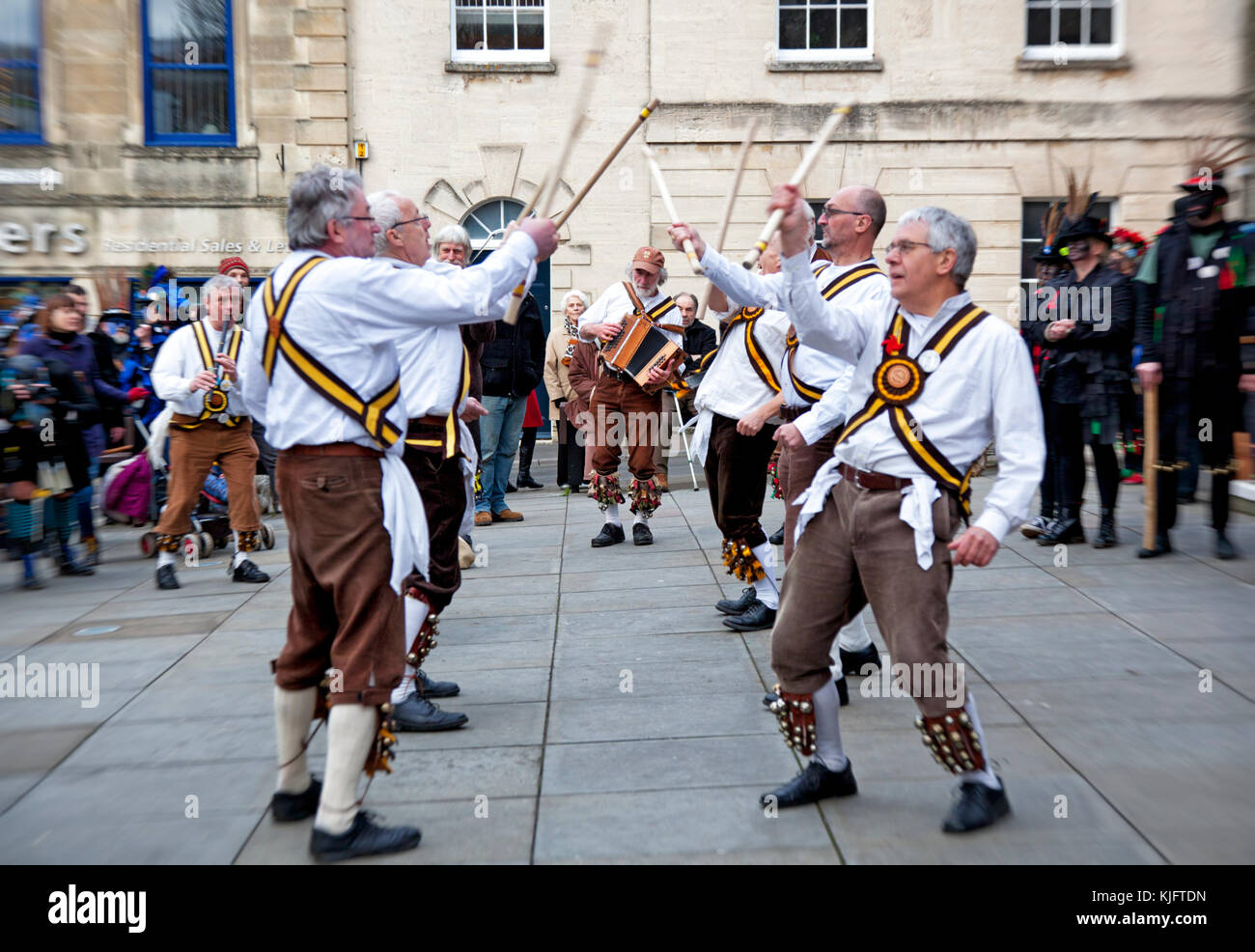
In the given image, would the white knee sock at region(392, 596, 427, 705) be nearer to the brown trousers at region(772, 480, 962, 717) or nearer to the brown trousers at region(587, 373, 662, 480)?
the brown trousers at region(772, 480, 962, 717)

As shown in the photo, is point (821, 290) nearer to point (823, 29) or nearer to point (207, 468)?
point (207, 468)

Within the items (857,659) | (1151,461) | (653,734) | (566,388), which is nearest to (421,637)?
(653,734)

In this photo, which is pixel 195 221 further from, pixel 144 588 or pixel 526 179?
pixel 144 588

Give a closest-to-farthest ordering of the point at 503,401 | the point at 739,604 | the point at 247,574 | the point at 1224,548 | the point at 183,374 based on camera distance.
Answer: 1. the point at 739,604
2. the point at 1224,548
3. the point at 183,374
4. the point at 247,574
5. the point at 503,401

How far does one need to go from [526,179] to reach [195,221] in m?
3.94

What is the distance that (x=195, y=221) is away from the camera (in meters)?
Answer: 14.7

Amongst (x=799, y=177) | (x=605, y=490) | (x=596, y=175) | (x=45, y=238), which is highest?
(x=45, y=238)

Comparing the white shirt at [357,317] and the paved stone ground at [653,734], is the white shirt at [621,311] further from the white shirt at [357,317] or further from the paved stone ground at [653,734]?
the white shirt at [357,317]

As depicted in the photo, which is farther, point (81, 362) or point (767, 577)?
point (81, 362)

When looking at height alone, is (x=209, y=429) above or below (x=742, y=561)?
above

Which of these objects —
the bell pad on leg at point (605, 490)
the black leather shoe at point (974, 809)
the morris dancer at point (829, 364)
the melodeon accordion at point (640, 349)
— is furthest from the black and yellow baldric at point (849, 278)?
the bell pad on leg at point (605, 490)

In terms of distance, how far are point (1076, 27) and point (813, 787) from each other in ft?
44.6

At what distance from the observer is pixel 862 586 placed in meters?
3.94
